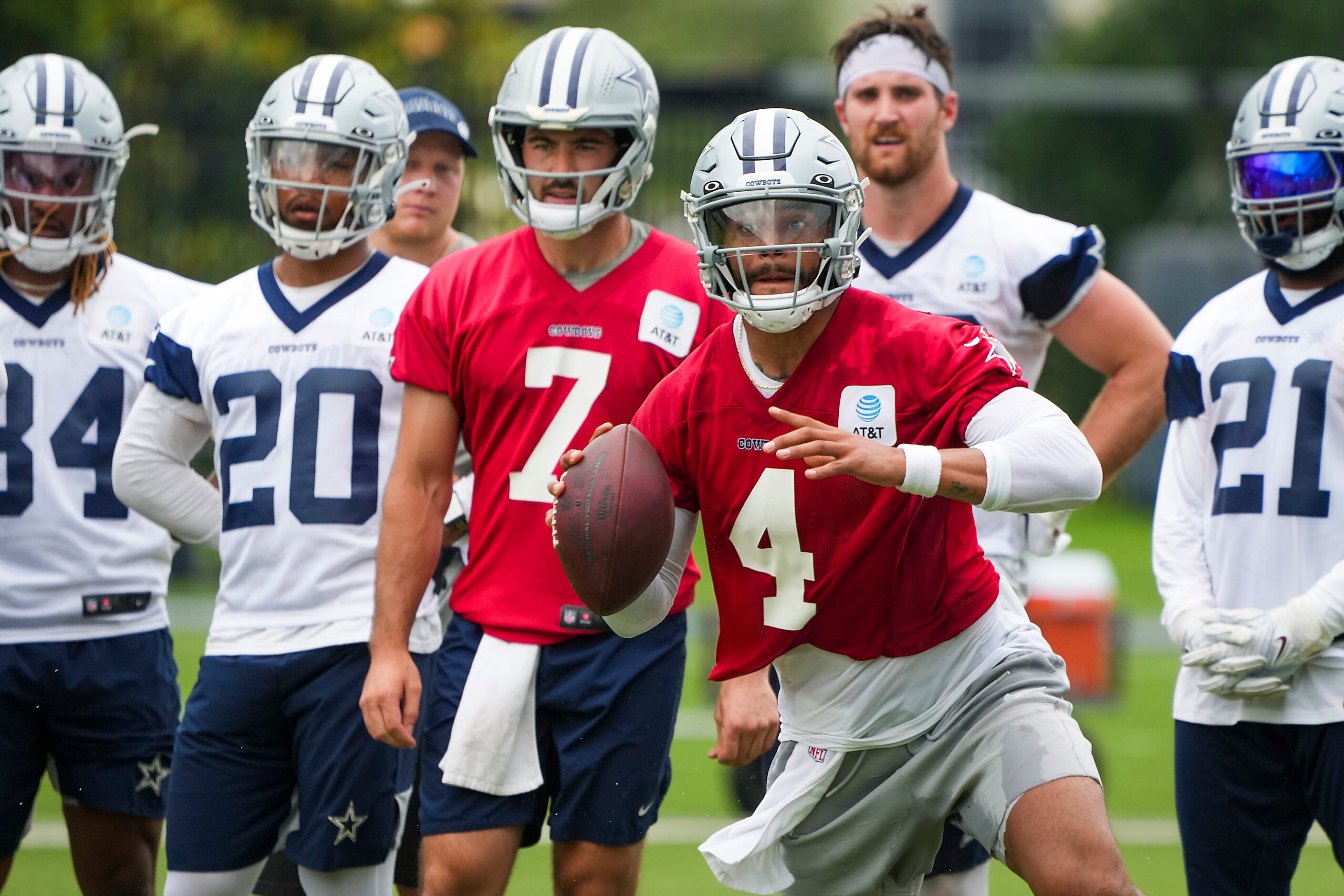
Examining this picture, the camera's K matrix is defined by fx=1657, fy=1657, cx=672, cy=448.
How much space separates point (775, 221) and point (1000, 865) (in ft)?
14.7

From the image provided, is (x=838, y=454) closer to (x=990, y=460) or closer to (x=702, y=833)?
(x=990, y=460)

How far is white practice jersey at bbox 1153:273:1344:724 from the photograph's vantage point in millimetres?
3986

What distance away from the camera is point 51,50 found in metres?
12.8

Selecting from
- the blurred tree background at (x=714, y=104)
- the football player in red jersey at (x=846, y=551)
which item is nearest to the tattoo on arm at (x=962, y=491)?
the football player in red jersey at (x=846, y=551)

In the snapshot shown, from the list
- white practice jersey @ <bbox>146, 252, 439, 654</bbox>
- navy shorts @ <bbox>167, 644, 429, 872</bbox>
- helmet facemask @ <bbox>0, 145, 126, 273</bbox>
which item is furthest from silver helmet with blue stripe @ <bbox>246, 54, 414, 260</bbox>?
navy shorts @ <bbox>167, 644, 429, 872</bbox>

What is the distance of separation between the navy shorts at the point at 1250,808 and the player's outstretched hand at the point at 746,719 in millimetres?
1162

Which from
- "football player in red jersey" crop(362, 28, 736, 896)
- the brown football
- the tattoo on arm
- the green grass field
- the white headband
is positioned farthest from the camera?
the green grass field

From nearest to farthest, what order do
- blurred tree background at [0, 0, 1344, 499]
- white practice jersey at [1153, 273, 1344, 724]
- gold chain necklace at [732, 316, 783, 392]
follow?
1. gold chain necklace at [732, 316, 783, 392]
2. white practice jersey at [1153, 273, 1344, 724]
3. blurred tree background at [0, 0, 1344, 499]

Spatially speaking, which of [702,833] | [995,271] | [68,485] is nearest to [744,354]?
[995,271]

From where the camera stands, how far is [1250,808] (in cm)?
403

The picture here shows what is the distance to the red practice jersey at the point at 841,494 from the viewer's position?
10.8 ft

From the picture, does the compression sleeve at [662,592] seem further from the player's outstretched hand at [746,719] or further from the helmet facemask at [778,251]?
the helmet facemask at [778,251]

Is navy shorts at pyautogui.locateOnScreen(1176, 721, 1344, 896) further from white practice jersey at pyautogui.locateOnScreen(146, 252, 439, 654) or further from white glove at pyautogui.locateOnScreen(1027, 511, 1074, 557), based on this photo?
white practice jersey at pyautogui.locateOnScreen(146, 252, 439, 654)

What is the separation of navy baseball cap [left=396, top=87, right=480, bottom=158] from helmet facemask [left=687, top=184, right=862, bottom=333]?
188 centimetres
